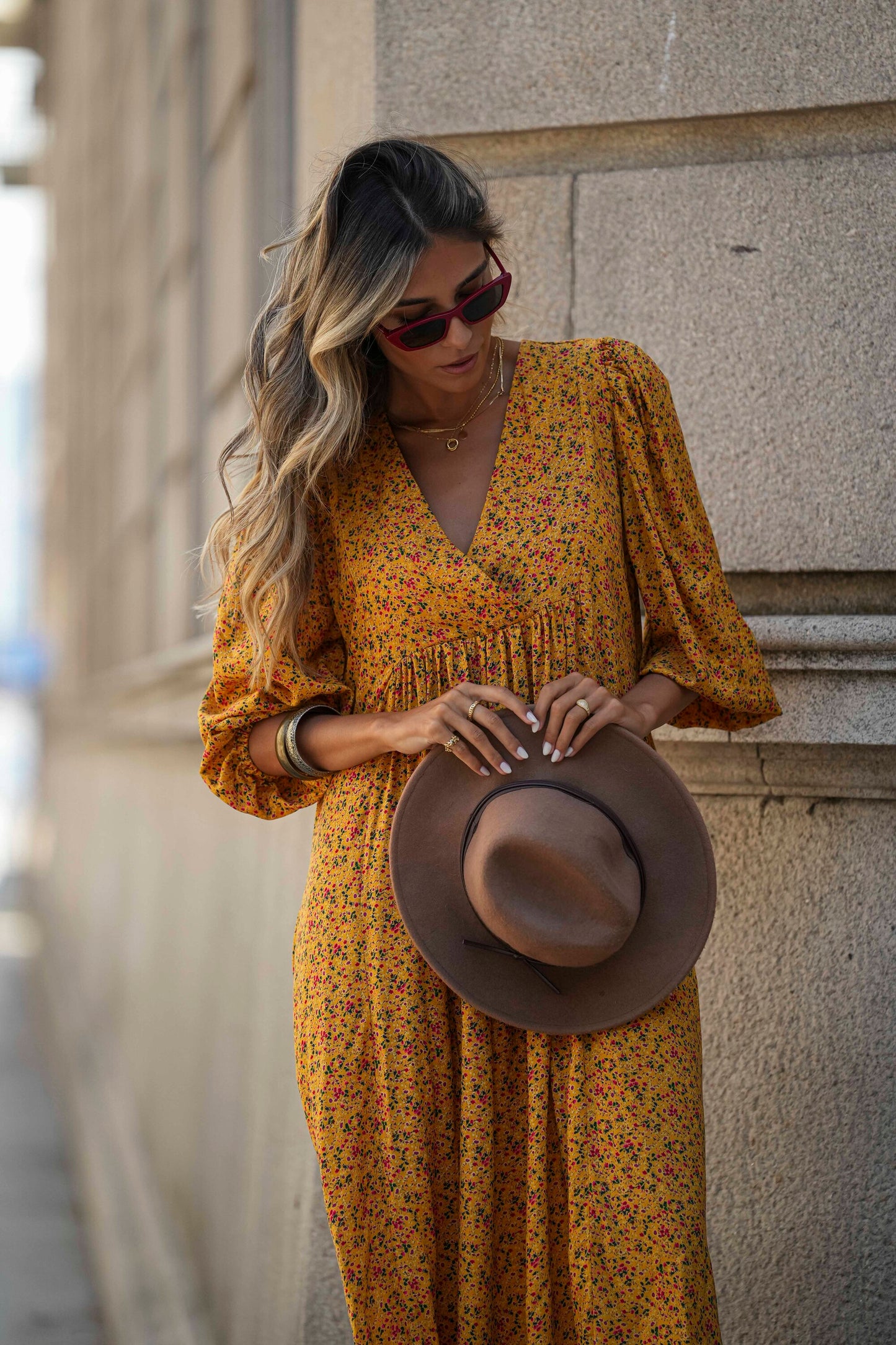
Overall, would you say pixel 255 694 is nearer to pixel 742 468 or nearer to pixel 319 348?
pixel 319 348

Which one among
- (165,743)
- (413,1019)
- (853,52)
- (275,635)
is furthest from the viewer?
(165,743)

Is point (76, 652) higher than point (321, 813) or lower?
lower

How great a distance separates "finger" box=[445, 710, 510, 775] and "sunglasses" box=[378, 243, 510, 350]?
1.91ft

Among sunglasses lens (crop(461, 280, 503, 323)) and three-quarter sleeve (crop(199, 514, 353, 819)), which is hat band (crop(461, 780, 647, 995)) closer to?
three-quarter sleeve (crop(199, 514, 353, 819))

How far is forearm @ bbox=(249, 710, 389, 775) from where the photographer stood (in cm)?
225

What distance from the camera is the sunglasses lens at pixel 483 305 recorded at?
219 centimetres

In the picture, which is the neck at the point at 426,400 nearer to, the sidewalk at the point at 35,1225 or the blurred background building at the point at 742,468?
the blurred background building at the point at 742,468

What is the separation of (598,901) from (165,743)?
4303 mm

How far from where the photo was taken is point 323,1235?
3223 mm

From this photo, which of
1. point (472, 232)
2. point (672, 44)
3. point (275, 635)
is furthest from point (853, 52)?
point (275, 635)

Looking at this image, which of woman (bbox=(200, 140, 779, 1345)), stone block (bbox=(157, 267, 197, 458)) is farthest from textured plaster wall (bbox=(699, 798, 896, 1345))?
stone block (bbox=(157, 267, 197, 458))

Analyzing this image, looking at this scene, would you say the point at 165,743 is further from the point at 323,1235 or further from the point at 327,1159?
the point at 327,1159

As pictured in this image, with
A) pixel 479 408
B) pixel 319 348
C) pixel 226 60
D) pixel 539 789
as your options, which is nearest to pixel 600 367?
pixel 479 408

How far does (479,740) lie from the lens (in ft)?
6.70
